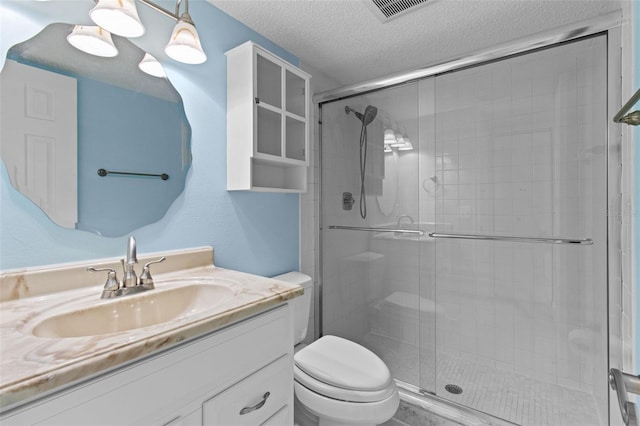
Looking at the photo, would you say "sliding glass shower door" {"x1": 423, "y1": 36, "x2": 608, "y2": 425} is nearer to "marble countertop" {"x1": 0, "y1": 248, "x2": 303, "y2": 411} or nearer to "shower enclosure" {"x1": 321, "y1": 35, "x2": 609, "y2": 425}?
"shower enclosure" {"x1": 321, "y1": 35, "x2": 609, "y2": 425}

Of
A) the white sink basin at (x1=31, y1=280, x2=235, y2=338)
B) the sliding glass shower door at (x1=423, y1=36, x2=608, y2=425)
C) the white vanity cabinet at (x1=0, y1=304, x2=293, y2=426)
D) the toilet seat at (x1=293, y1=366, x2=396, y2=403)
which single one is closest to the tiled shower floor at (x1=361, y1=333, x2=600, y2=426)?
the sliding glass shower door at (x1=423, y1=36, x2=608, y2=425)

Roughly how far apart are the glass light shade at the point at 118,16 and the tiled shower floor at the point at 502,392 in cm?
214

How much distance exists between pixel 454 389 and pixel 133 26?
234cm

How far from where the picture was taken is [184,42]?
1112 mm

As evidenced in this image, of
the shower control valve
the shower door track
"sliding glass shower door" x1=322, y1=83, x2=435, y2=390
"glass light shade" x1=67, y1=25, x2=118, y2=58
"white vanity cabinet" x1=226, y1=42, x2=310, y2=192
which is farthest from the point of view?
the shower control valve

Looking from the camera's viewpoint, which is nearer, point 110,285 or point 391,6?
point 110,285

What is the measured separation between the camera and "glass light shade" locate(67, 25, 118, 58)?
1021 mm

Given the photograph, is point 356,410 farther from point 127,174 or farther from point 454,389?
point 127,174

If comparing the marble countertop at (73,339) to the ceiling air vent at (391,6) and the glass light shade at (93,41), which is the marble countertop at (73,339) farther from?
the ceiling air vent at (391,6)

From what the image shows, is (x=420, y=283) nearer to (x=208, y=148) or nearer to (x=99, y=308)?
(x=208, y=148)

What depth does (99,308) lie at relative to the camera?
2.93 feet

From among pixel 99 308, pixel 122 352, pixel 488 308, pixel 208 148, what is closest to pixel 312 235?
pixel 208 148

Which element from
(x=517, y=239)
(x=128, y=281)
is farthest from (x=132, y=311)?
(x=517, y=239)

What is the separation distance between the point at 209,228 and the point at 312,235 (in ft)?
2.85
